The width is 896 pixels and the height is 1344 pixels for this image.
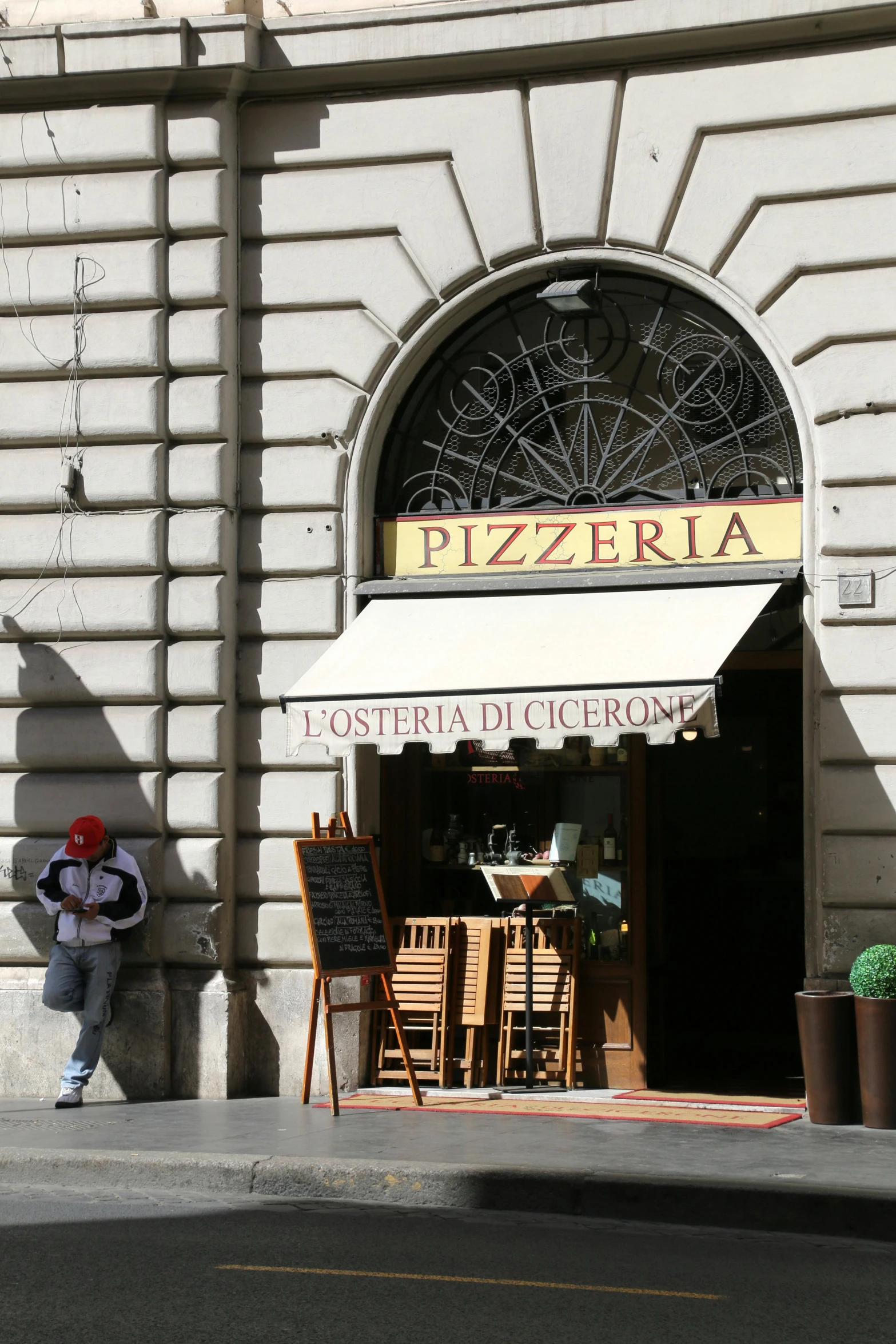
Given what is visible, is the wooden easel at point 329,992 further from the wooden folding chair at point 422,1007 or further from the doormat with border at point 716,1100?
the doormat with border at point 716,1100

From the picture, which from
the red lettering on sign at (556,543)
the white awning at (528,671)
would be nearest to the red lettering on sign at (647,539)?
the white awning at (528,671)

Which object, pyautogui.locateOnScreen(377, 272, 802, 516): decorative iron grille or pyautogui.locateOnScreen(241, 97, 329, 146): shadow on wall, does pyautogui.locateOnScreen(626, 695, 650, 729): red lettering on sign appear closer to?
pyautogui.locateOnScreen(377, 272, 802, 516): decorative iron grille

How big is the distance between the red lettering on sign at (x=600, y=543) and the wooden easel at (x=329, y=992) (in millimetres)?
2316

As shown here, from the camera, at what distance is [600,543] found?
10352 mm

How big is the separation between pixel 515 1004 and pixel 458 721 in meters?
2.29

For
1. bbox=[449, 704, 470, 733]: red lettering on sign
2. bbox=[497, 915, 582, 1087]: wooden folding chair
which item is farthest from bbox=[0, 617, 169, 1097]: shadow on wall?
bbox=[449, 704, 470, 733]: red lettering on sign

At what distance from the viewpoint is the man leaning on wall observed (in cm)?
995

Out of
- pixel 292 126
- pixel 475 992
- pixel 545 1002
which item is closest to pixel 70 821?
pixel 475 992

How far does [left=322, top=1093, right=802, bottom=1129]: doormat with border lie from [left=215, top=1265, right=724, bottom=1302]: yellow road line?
10.1 feet

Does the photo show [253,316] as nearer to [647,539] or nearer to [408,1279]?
[647,539]

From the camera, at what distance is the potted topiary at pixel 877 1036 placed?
8703mm

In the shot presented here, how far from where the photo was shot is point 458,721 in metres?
9.11

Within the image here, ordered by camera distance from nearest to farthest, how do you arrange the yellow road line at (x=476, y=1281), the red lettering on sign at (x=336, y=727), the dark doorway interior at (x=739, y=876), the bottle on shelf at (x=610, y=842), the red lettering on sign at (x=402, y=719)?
the yellow road line at (x=476, y=1281), the red lettering on sign at (x=402, y=719), the red lettering on sign at (x=336, y=727), the bottle on shelf at (x=610, y=842), the dark doorway interior at (x=739, y=876)

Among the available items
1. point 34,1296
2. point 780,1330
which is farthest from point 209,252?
point 780,1330
